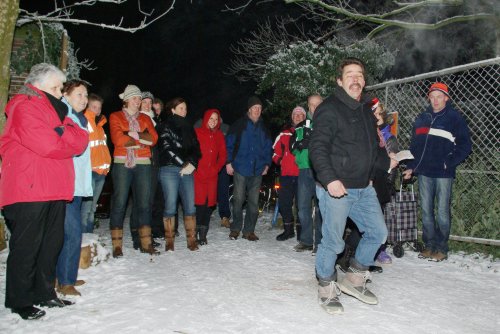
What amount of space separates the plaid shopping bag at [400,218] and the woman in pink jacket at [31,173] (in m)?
4.17

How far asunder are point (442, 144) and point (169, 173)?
3725 millimetres

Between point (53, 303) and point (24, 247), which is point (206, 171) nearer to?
point (53, 303)

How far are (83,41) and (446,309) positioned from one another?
33810 mm

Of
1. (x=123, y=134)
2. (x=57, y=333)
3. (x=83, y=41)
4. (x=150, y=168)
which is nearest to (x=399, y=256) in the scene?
(x=150, y=168)

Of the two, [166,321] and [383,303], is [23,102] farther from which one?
[383,303]

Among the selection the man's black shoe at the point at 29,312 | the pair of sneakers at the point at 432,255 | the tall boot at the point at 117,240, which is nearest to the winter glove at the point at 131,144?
the tall boot at the point at 117,240

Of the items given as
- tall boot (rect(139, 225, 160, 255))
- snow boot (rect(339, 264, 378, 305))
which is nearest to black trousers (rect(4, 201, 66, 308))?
tall boot (rect(139, 225, 160, 255))

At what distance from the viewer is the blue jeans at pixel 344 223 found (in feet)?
13.4

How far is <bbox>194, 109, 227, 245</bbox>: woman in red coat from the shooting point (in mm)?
6992

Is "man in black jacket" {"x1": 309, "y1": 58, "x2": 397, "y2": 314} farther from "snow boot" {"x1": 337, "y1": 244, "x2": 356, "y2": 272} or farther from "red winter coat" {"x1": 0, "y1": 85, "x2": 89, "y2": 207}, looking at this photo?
"red winter coat" {"x1": 0, "y1": 85, "x2": 89, "y2": 207}

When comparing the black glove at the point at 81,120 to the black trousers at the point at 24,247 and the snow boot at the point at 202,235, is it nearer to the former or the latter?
the black trousers at the point at 24,247

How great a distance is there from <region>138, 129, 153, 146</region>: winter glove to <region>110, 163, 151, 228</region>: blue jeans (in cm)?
31

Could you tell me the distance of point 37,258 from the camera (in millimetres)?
3879

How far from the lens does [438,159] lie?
5.99 metres
